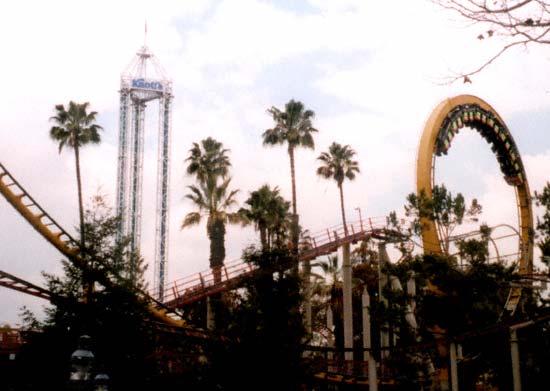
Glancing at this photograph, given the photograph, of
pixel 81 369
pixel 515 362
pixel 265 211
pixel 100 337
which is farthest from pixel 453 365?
pixel 265 211

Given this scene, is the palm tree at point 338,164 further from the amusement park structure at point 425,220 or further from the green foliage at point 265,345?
the green foliage at point 265,345

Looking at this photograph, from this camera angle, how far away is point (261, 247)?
2116cm

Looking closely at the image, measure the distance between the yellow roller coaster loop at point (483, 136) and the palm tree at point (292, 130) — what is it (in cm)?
1011

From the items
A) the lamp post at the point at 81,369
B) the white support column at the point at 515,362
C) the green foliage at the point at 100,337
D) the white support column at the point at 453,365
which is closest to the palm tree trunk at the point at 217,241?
the green foliage at the point at 100,337

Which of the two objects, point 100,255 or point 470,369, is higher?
point 100,255

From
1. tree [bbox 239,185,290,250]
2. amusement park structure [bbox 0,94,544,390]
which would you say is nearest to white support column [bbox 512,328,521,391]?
amusement park structure [bbox 0,94,544,390]

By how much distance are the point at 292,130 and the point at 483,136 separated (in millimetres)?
10806

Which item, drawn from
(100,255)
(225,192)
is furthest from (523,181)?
(100,255)

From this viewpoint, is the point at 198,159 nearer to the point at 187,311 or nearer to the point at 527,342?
the point at 187,311

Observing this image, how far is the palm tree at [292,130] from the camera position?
41906 millimetres

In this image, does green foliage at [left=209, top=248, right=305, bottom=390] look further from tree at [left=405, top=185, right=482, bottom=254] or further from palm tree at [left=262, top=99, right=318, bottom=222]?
palm tree at [left=262, top=99, right=318, bottom=222]

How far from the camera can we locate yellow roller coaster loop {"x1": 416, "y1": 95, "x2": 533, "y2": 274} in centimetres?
2729

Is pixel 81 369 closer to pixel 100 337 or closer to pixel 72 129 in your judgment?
pixel 100 337

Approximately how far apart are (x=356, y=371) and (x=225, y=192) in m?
15.9
